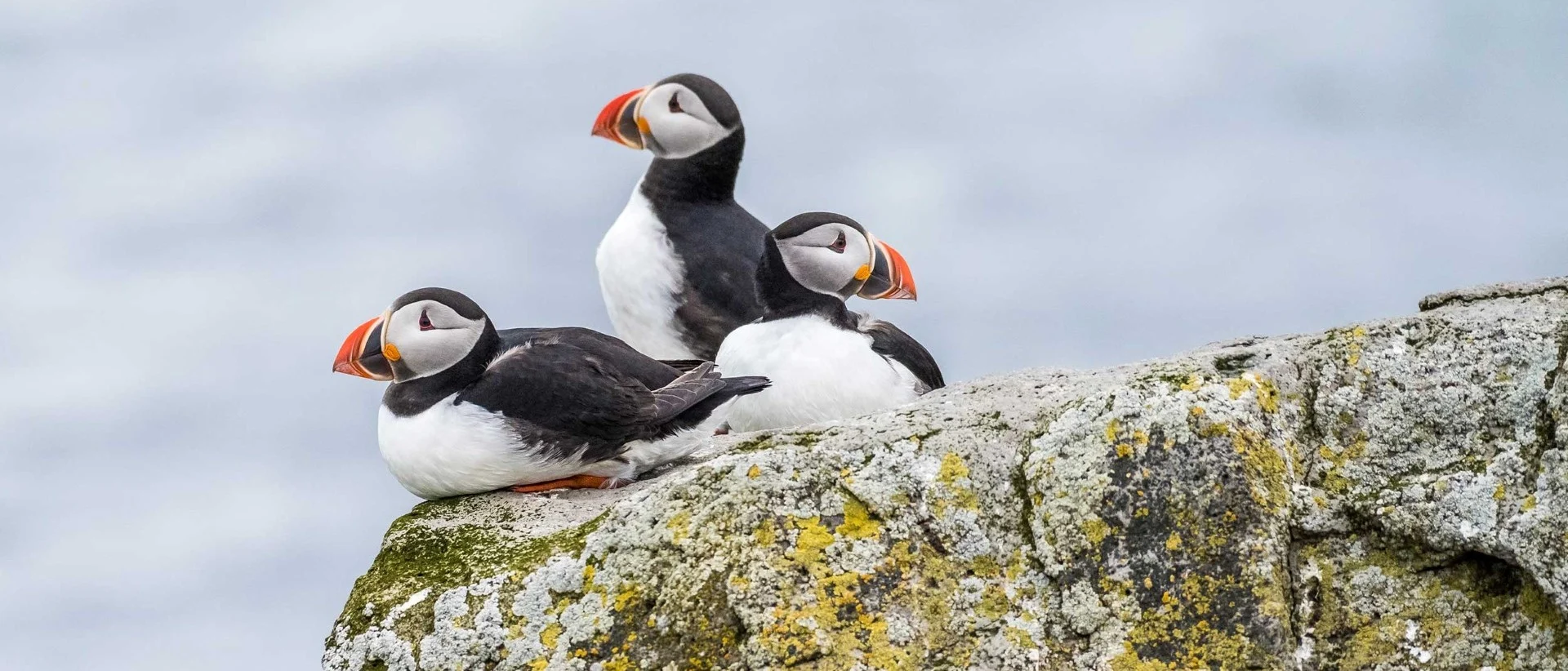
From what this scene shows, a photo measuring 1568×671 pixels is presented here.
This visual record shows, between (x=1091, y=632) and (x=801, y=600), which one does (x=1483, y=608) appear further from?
(x=801, y=600)

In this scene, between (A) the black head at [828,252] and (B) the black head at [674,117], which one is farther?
(B) the black head at [674,117]

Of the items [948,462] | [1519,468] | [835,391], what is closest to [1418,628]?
[1519,468]

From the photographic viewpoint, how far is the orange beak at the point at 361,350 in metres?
6.06

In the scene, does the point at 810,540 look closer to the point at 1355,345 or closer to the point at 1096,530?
the point at 1096,530

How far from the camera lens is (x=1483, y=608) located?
4.04m

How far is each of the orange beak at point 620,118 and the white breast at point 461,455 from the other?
9.46 ft

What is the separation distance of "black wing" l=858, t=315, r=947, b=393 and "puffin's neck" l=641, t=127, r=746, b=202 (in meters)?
1.57

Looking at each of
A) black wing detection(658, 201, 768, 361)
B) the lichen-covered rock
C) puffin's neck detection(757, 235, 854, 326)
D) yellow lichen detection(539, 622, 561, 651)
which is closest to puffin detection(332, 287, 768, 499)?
puffin's neck detection(757, 235, 854, 326)

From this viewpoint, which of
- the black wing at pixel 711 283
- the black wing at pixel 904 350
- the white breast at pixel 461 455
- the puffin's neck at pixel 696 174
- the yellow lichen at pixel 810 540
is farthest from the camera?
the puffin's neck at pixel 696 174

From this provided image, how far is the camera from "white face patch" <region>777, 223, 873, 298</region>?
7.13 metres

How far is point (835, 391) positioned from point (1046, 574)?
2.67 meters

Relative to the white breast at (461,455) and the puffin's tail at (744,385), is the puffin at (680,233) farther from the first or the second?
the white breast at (461,455)

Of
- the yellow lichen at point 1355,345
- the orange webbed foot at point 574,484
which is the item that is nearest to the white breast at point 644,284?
the orange webbed foot at point 574,484

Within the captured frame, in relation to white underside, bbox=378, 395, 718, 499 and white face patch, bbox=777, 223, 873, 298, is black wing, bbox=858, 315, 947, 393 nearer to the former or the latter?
white face patch, bbox=777, 223, 873, 298
